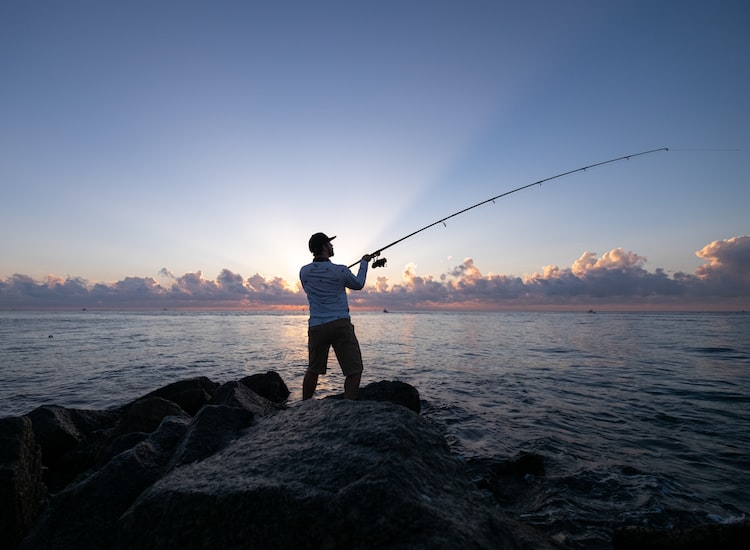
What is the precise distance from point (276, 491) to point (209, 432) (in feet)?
6.02

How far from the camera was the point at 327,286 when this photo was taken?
5664mm

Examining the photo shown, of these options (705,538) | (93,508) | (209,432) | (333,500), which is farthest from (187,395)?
(705,538)

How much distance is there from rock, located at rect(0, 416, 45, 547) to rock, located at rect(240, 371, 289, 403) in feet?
17.3

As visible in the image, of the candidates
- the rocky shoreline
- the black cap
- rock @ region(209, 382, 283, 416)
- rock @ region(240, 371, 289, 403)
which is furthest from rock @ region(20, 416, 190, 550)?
rock @ region(240, 371, 289, 403)

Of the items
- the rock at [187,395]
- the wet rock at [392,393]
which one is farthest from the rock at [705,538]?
the rock at [187,395]

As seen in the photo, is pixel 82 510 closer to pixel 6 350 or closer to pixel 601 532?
pixel 601 532

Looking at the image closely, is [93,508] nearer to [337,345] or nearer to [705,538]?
[337,345]

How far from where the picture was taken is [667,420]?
24.8ft

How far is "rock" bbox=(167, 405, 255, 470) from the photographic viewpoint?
11.1 feet

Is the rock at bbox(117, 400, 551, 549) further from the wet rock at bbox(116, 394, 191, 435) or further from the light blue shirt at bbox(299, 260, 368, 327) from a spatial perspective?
the wet rock at bbox(116, 394, 191, 435)

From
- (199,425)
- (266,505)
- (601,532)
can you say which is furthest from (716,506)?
(199,425)

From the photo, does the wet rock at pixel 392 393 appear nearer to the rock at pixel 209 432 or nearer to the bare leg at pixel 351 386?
the bare leg at pixel 351 386

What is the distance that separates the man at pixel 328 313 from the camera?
18.4ft

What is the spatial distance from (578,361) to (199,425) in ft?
53.7
